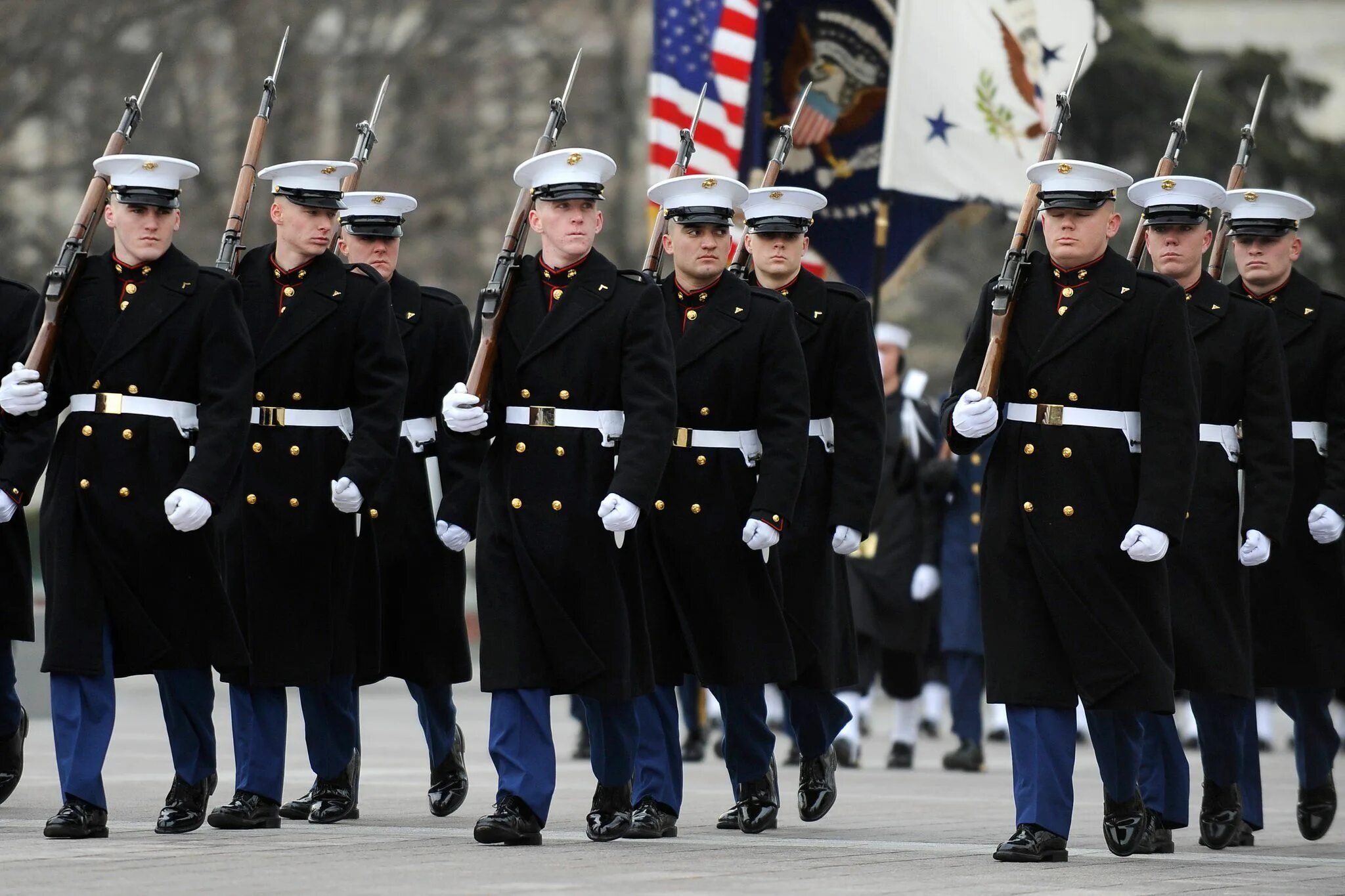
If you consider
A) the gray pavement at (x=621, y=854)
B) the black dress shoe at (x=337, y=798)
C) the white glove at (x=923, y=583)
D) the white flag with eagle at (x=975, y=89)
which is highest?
the white flag with eagle at (x=975, y=89)

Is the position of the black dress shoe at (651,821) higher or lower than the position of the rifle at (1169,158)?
lower

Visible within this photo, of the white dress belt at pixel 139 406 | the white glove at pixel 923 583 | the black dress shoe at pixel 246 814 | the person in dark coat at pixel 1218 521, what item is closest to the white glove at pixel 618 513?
the white dress belt at pixel 139 406

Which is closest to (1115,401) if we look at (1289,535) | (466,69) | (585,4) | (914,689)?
(1289,535)

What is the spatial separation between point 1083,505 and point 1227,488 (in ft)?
3.73

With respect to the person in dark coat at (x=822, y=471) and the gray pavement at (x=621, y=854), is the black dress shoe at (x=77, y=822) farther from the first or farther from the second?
the person in dark coat at (x=822, y=471)

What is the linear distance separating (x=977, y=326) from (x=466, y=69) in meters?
24.5

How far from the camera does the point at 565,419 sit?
9273mm

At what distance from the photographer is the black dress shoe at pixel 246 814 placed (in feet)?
31.4

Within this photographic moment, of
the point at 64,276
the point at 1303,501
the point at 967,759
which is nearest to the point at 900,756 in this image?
the point at 967,759

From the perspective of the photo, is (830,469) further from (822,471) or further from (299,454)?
(299,454)

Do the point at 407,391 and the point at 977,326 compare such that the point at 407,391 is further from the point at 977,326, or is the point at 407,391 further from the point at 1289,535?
the point at 1289,535

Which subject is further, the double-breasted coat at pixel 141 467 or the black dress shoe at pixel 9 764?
the black dress shoe at pixel 9 764

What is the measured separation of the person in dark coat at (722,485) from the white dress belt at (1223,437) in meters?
1.42

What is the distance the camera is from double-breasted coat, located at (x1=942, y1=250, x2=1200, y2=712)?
354 inches
